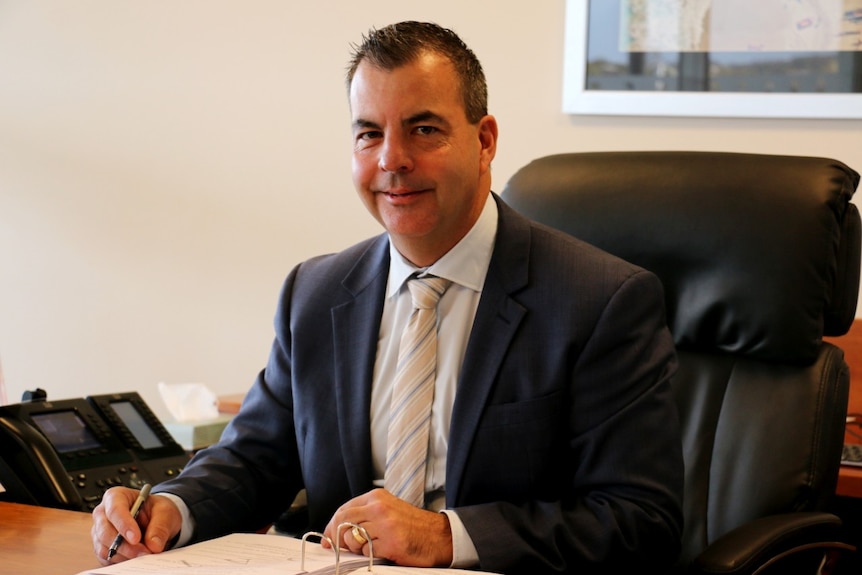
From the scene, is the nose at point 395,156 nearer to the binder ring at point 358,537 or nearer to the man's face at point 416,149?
the man's face at point 416,149

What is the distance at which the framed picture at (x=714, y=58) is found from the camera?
2500 mm

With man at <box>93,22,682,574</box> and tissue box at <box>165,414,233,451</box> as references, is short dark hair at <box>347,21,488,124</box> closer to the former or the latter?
man at <box>93,22,682,574</box>

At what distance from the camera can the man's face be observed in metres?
1.60

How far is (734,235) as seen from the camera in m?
1.81

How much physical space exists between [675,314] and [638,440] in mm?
430

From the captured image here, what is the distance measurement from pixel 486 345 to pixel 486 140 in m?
0.35

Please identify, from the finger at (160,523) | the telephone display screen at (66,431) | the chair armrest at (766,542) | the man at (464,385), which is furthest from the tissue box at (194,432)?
the chair armrest at (766,542)

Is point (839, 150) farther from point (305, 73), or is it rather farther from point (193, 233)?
point (193, 233)

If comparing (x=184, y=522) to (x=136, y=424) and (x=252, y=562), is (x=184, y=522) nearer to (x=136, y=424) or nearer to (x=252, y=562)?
(x=252, y=562)

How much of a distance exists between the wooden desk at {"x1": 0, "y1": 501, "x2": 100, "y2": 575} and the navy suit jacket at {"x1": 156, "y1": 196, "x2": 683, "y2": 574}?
145 millimetres

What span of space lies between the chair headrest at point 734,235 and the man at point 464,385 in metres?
0.25

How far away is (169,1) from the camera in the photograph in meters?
3.27

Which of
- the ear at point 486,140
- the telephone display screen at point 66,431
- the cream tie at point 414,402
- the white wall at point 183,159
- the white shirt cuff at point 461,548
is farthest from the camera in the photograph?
the white wall at point 183,159

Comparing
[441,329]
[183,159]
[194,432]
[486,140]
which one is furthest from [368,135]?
[183,159]
